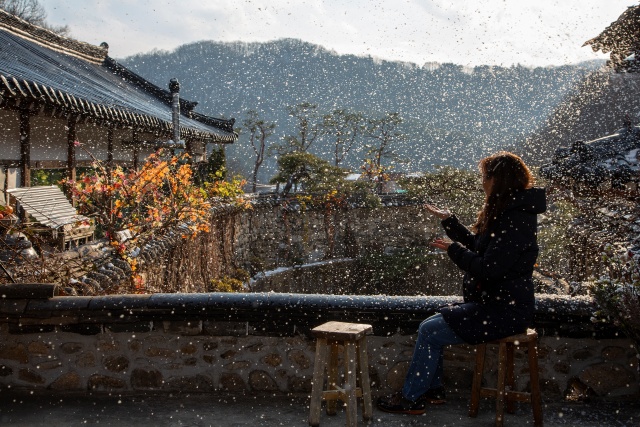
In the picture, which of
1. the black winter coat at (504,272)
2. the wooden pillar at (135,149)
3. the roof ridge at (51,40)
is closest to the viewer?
the black winter coat at (504,272)

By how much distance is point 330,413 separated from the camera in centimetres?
378

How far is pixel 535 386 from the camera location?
3576mm

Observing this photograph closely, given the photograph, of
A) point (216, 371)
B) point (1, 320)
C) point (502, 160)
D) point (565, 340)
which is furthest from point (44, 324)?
point (565, 340)

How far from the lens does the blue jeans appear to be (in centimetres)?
361

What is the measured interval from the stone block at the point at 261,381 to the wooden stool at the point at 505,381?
4.14ft

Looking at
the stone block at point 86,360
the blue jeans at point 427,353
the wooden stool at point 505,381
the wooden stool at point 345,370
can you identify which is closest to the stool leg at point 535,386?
the wooden stool at point 505,381

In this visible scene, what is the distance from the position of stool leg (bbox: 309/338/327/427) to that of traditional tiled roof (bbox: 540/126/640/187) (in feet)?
8.59

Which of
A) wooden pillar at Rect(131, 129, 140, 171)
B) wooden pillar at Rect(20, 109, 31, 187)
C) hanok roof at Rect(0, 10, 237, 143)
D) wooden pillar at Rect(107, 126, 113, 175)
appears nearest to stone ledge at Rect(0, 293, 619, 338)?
hanok roof at Rect(0, 10, 237, 143)

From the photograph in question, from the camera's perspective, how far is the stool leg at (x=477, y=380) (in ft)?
12.1

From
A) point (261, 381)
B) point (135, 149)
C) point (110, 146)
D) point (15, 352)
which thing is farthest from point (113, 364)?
point (135, 149)

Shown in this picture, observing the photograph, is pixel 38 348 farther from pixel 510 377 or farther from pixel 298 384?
pixel 510 377

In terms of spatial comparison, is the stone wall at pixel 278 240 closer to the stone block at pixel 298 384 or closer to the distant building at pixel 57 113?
the distant building at pixel 57 113

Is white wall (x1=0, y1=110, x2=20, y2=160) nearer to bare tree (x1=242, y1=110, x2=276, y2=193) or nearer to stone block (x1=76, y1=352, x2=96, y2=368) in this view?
stone block (x1=76, y1=352, x2=96, y2=368)

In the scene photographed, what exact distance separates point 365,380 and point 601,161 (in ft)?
8.70
